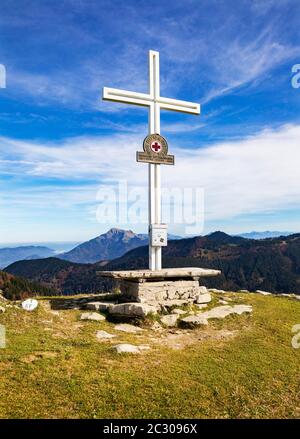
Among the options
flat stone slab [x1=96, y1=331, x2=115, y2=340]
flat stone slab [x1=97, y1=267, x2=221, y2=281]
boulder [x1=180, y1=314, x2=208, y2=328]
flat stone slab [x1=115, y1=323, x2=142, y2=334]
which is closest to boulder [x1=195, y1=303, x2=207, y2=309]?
flat stone slab [x1=97, y1=267, x2=221, y2=281]

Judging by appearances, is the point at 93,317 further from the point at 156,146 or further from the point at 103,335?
the point at 156,146

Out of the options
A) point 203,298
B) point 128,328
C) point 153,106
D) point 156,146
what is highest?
point 153,106

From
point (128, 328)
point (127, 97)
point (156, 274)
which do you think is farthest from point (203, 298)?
point (127, 97)

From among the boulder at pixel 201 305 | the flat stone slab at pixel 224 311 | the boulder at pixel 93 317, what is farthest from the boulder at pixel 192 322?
the boulder at pixel 93 317

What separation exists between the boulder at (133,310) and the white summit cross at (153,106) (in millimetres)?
2923

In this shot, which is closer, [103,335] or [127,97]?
[103,335]

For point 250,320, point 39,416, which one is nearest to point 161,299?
point 250,320

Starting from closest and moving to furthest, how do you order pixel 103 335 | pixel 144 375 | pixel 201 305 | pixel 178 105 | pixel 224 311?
pixel 144 375
pixel 103 335
pixel 224 311
pixel 201 305
pixel 178 105

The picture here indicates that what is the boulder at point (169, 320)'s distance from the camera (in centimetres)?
1480

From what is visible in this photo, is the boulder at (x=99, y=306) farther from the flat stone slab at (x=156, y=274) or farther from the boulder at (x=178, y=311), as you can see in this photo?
the boulder at (x=178, y=311)

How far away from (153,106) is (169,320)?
34.5ft

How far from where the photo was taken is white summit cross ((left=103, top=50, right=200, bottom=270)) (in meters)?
17.9

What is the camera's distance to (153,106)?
18672 mm
